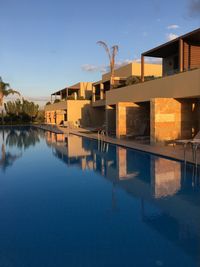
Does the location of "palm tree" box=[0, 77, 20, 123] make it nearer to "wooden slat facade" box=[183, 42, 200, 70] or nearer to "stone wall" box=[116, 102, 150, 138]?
"stone wall" box=[116, 102, 150, 138]

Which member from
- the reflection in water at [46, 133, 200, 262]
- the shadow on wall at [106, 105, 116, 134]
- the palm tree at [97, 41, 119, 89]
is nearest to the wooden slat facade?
the reflection in water at [46, 133, 200, 262]

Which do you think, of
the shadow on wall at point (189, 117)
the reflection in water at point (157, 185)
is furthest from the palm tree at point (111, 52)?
the reflection in water at point (157, 185)

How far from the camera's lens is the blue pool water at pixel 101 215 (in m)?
3.56

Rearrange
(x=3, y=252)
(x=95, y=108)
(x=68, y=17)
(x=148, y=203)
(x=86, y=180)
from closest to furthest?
1. (x=3, y=252)
2. (x=148, y=203)
3. (x=86, y=180)
4. (x=68, y=17)
5. (x=95, y=108)

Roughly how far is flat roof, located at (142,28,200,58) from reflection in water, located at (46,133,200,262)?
20.4ft

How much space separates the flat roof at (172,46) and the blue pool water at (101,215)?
6.61 m

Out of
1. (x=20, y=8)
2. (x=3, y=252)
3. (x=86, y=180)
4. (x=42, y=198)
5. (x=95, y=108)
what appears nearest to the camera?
(x=3, y=252)

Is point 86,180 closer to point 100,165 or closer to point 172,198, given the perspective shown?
point 100,165

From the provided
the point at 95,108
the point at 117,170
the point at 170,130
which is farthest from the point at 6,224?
the point at 95,108

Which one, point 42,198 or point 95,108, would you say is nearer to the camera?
point 42,198

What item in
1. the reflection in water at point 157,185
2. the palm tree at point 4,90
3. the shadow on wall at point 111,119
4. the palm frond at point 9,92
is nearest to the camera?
the reflection in water at point 157,185

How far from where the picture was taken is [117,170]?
29.0 feet

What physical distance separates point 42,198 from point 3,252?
2447 mm

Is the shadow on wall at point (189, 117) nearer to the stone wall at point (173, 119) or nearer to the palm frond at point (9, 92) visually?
the stone wall at point (173, 119)
